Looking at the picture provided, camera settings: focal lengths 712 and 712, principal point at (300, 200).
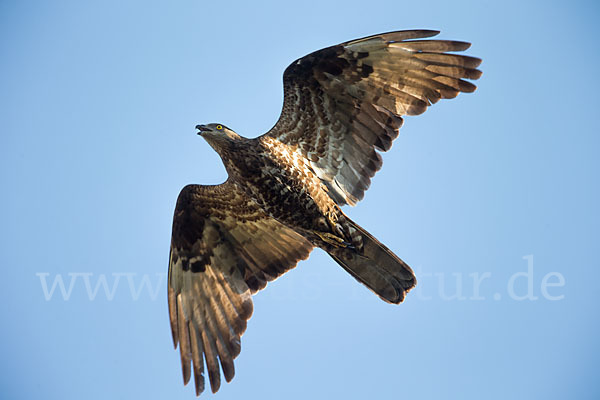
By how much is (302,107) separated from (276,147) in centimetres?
64

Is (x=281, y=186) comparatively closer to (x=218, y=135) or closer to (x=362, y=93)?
(x=218, y=135)

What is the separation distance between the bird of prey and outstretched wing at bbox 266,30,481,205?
1 centimetres

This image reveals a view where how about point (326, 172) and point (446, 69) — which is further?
point (326, 172)

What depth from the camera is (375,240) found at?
930cm

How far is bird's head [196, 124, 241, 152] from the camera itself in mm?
9422

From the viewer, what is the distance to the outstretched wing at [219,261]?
32.4 feet

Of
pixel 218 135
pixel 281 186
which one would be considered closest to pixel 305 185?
pixel 281 186

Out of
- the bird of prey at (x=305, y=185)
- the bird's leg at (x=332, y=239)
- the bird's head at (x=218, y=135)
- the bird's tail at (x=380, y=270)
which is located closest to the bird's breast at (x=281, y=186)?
the bird of prey at (x=305, y=185)

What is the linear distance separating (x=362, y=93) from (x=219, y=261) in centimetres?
319

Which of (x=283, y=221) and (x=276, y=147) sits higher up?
(x=276, y=147)

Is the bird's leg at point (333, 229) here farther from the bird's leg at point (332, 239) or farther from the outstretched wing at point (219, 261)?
the outstretched wing at point (219, 261)

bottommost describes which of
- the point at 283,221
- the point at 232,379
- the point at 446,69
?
the point at 232,379

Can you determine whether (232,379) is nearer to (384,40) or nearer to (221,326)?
(221,326)

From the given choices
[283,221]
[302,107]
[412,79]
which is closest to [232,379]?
[283,221]
